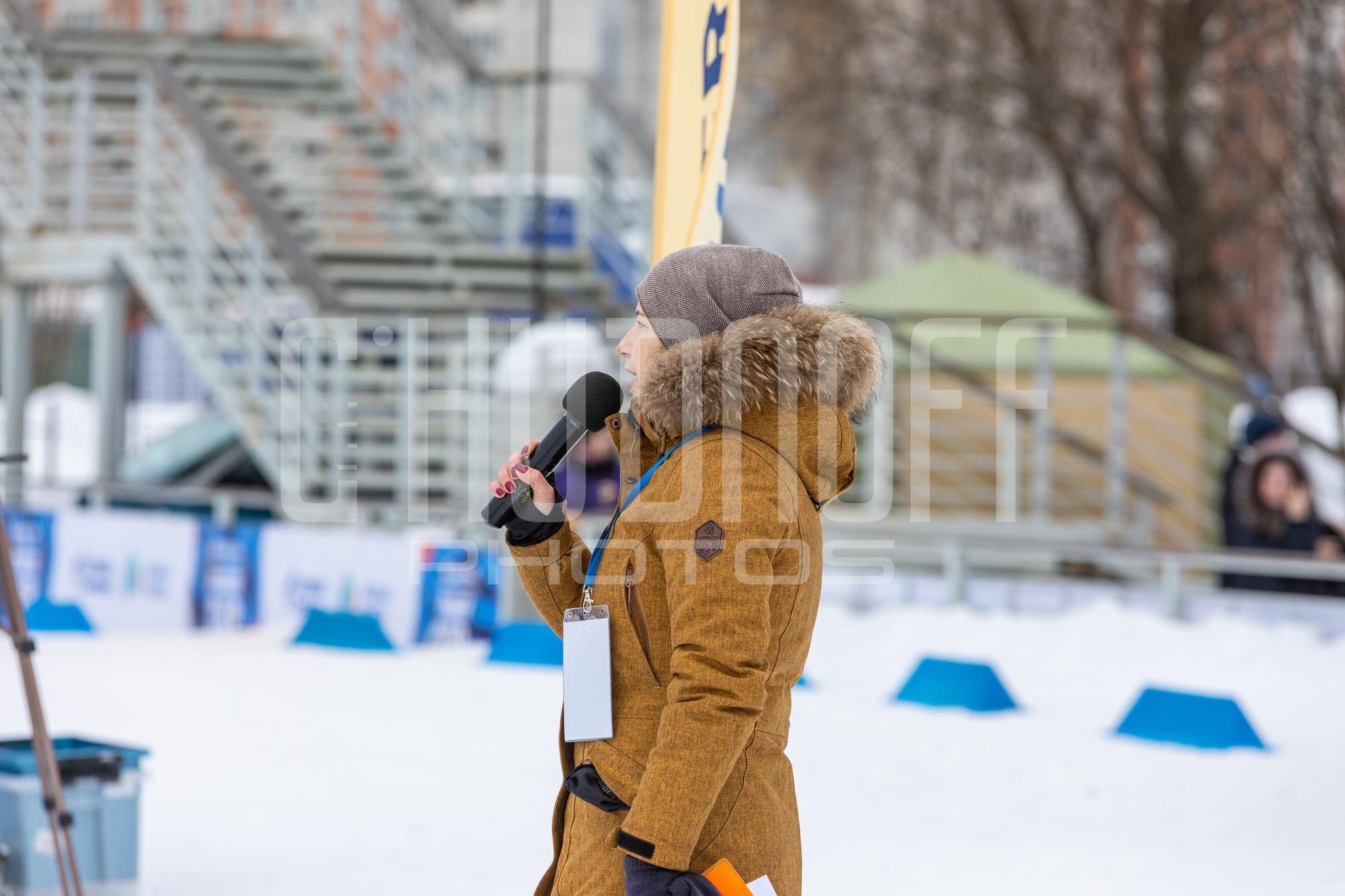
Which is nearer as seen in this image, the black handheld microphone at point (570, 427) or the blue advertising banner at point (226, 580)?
the black handheld microphone at point (570, 427)

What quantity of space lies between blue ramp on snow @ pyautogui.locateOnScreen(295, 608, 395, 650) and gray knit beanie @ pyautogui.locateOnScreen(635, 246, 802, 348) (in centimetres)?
736

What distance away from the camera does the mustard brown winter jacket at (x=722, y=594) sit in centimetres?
214

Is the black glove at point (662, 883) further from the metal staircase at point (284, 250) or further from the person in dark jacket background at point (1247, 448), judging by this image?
the metal staircase at point (284, 250)

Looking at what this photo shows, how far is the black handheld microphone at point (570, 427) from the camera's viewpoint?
245 cm

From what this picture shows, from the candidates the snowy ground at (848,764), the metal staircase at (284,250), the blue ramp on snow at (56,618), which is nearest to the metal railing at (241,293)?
the metal staircase at (284,250)

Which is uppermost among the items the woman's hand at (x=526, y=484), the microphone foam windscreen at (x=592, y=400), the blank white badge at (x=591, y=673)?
the microphone foam windscreen at (x=592, y=400)

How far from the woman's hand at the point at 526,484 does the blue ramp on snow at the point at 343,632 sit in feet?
23.5

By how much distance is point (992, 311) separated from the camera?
12703 millimetres

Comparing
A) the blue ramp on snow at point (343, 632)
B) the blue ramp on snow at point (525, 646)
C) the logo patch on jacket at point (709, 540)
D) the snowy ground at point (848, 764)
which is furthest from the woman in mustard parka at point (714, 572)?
the blue ramp on snow at point (343, 632)

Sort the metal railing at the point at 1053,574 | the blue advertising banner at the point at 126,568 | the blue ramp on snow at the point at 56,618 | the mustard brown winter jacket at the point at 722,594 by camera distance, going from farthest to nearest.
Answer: the blue advertising banner at the point at 126,568, the blue ramp on snow at the point at 56,618, the metal railing at the point at 1053,574, the mustard brown winter jacket at the point at 722,594

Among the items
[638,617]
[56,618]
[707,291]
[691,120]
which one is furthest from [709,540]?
[56,618]

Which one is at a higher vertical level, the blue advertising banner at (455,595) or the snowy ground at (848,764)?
the blue advertising banner at (455,595)

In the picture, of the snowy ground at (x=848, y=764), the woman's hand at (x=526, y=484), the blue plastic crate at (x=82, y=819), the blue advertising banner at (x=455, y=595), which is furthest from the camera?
the blue advertising banner at (x=455, y=595)

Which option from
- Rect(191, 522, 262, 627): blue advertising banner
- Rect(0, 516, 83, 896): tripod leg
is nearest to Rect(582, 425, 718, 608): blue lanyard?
Rect(0, 516, 83, 896): tripod leg
